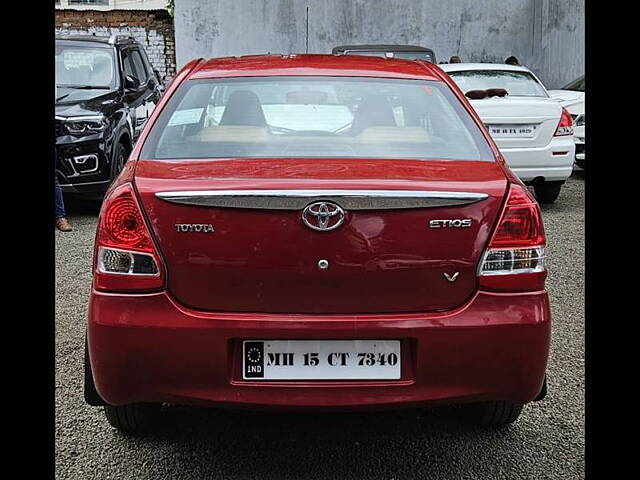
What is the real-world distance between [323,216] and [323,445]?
1.04 meters

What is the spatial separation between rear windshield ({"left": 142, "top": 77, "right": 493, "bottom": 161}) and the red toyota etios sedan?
0.30 m

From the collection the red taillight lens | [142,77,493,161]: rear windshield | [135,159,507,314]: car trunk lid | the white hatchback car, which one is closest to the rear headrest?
[142,77,493,161]: rear windshield

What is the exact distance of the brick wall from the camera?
17578 mm

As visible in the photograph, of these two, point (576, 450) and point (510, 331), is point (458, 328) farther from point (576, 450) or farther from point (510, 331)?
point (576, 450)

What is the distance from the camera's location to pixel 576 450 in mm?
3232

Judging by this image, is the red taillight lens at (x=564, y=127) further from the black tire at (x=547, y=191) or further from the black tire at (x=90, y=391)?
the black tire at (x=90, y=391)

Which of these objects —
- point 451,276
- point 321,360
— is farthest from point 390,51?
point 321,360

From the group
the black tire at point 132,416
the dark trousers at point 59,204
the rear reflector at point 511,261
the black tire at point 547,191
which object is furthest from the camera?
the black tire at point 547,191

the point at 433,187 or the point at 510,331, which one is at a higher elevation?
the point at 433,187

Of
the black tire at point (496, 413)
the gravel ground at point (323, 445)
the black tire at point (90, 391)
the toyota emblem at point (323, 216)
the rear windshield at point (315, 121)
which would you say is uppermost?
the rear windshield at point (315, 121)

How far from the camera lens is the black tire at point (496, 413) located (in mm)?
3258

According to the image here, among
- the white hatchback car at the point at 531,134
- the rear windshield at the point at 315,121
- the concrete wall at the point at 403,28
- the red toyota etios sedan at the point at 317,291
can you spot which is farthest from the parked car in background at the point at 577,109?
the red toyota etios sedan at the point at 317,291

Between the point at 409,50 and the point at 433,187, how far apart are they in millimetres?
10921
